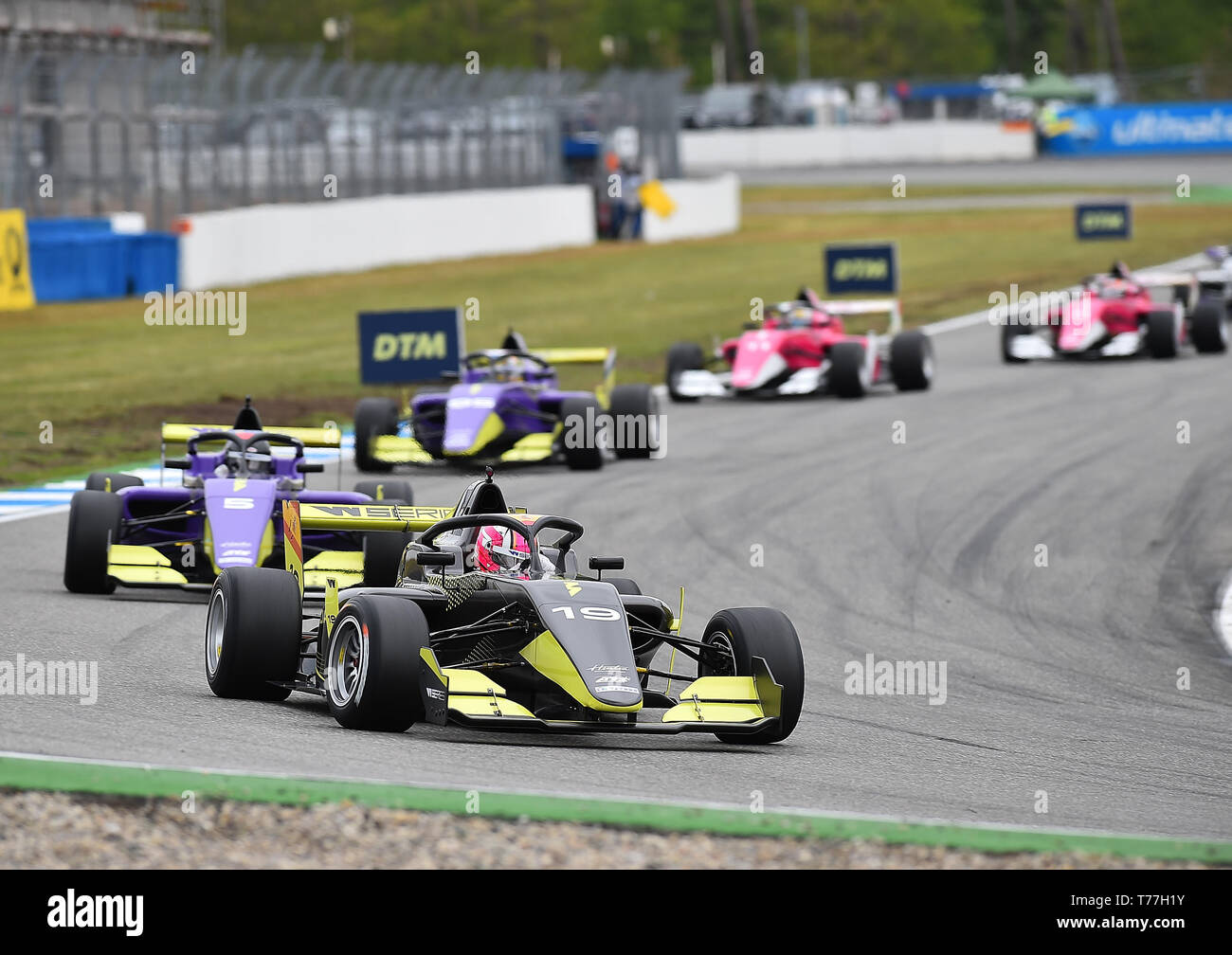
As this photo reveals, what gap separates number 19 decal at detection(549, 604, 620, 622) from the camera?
9.16 m

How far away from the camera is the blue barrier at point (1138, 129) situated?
265 feet

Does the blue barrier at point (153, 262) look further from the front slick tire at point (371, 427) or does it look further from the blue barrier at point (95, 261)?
the front slick tire at point (371, 427)

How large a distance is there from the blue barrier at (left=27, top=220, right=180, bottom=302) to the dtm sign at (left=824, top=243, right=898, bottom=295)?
1113 cm

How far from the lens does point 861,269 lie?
100ft

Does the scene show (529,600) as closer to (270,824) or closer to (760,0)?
(270,824)

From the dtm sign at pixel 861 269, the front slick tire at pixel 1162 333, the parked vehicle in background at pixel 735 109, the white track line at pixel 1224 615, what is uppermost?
the parked vehicle in background at pixel 735 109

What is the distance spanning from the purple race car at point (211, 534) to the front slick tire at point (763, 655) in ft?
10.8

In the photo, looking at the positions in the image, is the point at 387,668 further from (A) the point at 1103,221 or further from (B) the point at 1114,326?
(A) the point at 1103,221

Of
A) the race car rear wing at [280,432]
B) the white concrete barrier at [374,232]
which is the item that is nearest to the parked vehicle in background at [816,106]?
the white concrete barrier at [374,232]

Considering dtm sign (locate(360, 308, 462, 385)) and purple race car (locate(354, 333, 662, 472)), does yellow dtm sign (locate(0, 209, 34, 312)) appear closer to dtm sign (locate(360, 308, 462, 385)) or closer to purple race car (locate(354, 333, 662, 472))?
dtm sign (locate(360, 308, 462, 385))

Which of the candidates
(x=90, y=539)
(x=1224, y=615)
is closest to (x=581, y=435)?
(x=90, y=539)

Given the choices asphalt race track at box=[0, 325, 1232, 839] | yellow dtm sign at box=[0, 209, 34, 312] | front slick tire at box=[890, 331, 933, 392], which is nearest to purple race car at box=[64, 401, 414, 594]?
asphalt race track at box=[0, 325, 1232, 839]

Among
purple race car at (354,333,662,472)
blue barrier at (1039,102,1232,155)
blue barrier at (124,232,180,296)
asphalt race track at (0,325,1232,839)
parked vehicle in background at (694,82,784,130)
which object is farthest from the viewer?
parked vehicle in background at (694,82,784,130)

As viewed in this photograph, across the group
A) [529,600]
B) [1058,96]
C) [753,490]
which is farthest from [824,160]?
[529,600]
